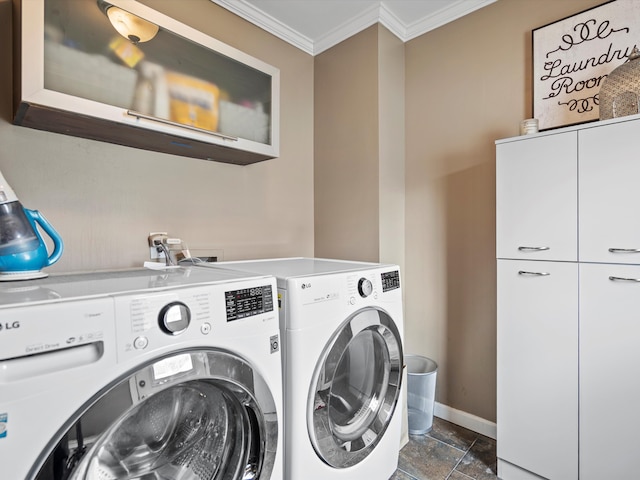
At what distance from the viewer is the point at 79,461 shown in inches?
27.7

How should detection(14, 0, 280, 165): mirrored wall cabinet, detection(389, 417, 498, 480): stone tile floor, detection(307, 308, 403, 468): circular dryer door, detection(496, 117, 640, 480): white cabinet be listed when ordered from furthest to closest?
detection(389, 417, 498, 480): stone tile floor < detection(496, 117, 640, 480): white cabinet < detection(307, 308, 403, 468): circular dryer door < detection(14, 0, 280, 165): mirrored wall cabinet

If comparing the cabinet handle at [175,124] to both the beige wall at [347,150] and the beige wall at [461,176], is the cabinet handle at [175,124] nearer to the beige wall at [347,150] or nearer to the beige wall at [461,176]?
the beige wall at [347,150]

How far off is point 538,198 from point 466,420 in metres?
1.41

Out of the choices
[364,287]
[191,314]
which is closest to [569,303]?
[364,287]

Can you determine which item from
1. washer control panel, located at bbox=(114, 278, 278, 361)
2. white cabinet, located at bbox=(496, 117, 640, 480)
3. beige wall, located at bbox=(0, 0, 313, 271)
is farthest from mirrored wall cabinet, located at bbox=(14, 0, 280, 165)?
white cabinet, located at bbox=(496, 117, 640, 480)

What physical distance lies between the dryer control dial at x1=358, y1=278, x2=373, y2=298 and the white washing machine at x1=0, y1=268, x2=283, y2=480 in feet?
1.36

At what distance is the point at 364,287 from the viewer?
4.53 ft

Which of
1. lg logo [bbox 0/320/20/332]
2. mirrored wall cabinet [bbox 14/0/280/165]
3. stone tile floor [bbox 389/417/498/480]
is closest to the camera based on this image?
lg logo [bbox 0/320/20/332]

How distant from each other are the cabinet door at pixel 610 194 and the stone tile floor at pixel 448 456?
1172 mm

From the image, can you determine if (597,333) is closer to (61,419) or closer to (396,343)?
(396,343)

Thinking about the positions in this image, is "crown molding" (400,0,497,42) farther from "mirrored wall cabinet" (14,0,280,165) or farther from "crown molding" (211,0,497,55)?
"mirrored wall cabinet" (14,0,280,165)

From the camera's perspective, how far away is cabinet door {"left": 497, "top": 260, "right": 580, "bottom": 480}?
1476 mm

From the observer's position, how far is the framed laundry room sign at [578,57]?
163 cm

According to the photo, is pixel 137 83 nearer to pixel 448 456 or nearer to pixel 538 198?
pixel 538 198
